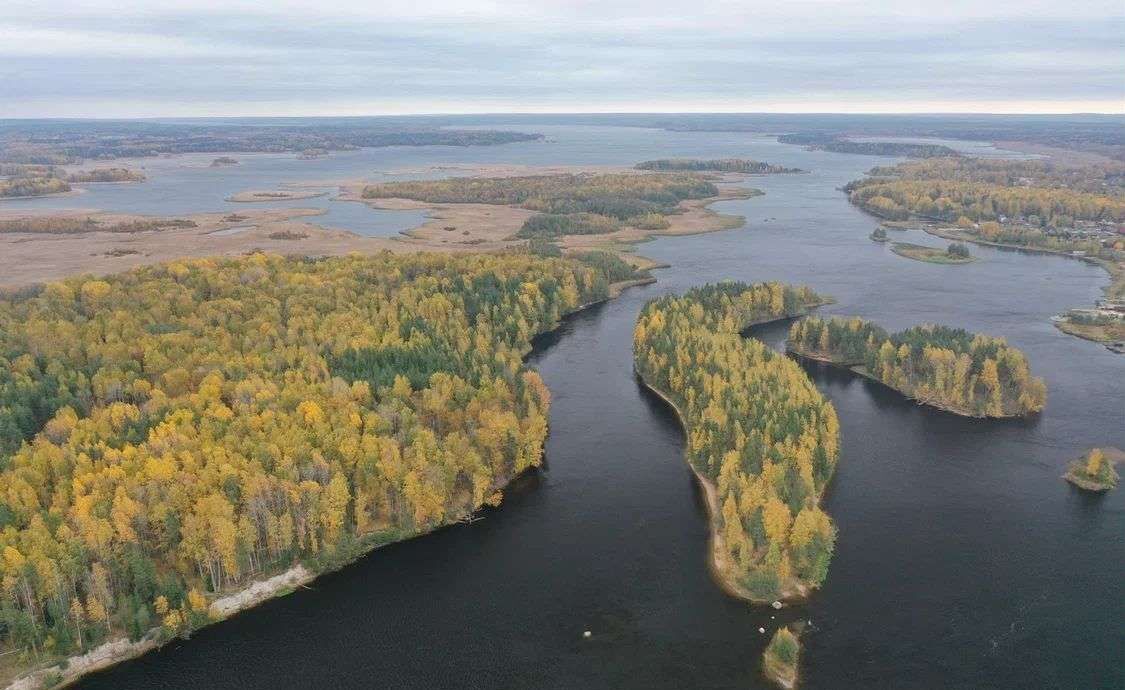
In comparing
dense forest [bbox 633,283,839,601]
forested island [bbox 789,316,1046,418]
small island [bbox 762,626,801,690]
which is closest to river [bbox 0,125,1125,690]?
small island [bbox 762,626,801,690]

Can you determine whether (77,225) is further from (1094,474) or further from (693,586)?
(1094,474)

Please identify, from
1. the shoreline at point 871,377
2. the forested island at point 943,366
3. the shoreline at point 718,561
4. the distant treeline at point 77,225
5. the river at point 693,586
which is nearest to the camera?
the river at point 693,586

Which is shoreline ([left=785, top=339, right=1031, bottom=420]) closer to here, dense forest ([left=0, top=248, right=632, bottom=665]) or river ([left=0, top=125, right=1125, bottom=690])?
river ([left=0, top=125, right=1125, bottom=690])

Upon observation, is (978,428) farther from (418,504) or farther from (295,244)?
(295,244)

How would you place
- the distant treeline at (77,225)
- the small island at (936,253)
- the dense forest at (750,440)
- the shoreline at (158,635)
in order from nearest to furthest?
the shoreline at (158,635) → the dense forest at (750,440) → the small island at (936,253) → the distant treeline at (77,225)

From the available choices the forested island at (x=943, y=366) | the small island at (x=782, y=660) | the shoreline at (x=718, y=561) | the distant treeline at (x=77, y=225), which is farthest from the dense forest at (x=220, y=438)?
the distant treeline at (x=77, y=225)

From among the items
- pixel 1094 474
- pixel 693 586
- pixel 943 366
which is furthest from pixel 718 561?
pixel 943 366

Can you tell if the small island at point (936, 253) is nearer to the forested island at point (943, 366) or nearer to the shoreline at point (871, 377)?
the forested island at point (943, 366)
